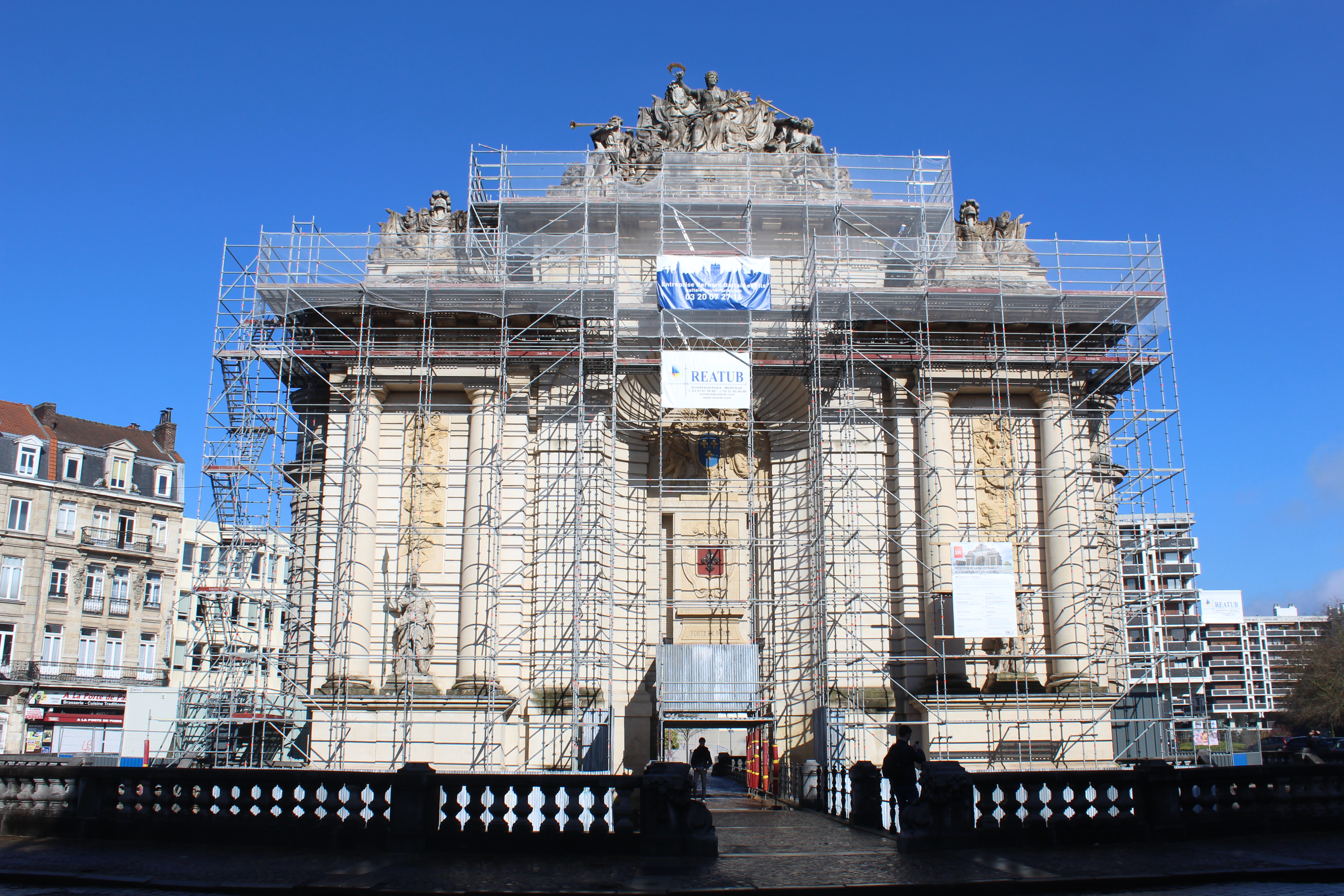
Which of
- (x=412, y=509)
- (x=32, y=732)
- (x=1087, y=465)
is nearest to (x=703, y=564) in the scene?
(x=412, y=509)

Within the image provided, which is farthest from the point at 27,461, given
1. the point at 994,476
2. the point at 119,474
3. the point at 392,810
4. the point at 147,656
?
the point at 392,810

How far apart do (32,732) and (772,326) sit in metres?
33.0

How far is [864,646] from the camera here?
2891 centimetres

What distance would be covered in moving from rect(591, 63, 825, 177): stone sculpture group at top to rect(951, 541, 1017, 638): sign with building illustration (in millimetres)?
13155

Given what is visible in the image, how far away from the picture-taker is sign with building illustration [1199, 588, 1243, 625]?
123375 mm

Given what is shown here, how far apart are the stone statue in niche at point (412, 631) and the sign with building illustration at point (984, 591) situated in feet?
42.3

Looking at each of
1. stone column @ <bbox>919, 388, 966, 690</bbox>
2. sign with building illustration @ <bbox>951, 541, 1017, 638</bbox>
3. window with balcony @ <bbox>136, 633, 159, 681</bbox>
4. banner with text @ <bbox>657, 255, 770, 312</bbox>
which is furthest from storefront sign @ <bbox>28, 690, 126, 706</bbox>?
sign with building illustration @ <bbox>951, 541, 1017, 638</bbox>

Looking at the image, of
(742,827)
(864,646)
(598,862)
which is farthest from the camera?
(864,646)

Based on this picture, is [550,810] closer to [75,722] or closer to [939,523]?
[939,523]

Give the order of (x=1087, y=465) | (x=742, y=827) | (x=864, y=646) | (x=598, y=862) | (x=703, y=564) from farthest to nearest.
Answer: (x=703, y=564) < (x=1087, y=465) < (x=864, y=646) < (x=742, y=827) < (x=598, y=862)

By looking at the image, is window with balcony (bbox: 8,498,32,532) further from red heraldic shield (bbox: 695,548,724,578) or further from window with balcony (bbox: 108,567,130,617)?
red heraldic shield (bbox: 695,548,724,578)

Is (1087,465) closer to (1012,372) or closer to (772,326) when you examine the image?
(1012,372)

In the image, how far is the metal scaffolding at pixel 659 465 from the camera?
93.0 ft

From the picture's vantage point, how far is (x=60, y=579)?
1839 inches
